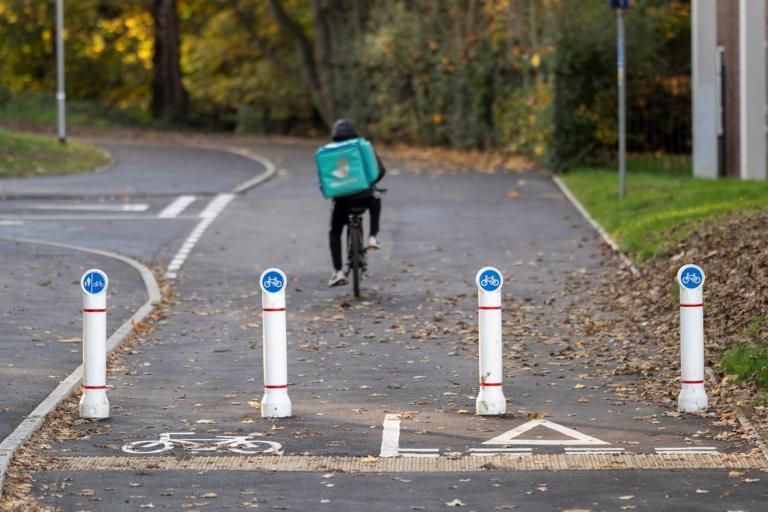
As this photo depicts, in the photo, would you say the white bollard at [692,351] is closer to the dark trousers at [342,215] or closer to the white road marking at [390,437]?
the white road marking at [390,437]

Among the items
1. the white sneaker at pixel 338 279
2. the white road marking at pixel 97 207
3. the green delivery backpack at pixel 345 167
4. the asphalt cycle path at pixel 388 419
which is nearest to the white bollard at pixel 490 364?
the asphalt cycle path at pixel 388 419

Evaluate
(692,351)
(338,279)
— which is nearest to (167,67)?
(338,279)

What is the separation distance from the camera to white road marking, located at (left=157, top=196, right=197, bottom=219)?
85.1ft

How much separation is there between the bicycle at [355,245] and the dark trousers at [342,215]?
7 cm

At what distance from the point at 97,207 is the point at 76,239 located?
4.74 metres

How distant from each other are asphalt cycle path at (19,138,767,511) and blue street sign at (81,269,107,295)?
86 centimetres

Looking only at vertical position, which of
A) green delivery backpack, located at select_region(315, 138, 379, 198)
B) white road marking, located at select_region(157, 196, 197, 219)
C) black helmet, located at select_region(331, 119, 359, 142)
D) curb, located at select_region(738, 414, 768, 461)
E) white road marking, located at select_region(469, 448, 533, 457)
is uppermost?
black helmet, located at select_region(331, 119, 359, 142)

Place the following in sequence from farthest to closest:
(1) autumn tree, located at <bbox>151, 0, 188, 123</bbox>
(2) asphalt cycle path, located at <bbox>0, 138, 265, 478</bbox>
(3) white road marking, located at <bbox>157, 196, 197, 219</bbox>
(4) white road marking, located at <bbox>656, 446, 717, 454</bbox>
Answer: (1) autumn tree, located at <bbox>151, 0, 188, 123</bbox> → (3) white road marking, located at <bbox>157, 196, 197, 219</bbox> → (2) asphalt cycle path, located at <bbox>0, 138, 265, 478</bbox> → (4) white road marking, located at <bbox>656, 446, 717, 454</bbox>

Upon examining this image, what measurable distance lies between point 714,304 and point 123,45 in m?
51.3

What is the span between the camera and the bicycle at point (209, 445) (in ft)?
32.0

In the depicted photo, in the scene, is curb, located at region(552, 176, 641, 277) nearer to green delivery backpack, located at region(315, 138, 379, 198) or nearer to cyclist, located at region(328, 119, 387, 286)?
cyclist, located at region(328, 119, 387, 286)

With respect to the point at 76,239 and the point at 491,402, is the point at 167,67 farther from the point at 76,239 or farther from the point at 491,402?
the point at 491,402

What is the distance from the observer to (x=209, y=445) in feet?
32.6

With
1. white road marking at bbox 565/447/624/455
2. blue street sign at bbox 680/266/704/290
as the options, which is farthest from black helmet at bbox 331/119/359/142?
white road marking at bbox 565/447/624/455
